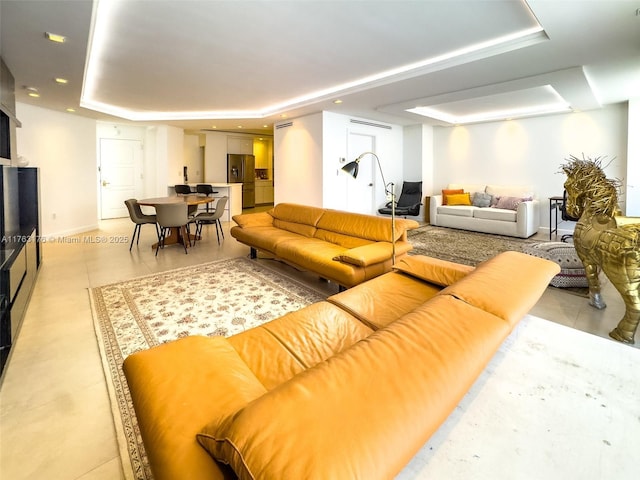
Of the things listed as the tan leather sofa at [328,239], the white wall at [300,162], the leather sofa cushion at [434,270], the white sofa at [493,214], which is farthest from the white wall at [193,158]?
the leather sofa cushion at [434,270]

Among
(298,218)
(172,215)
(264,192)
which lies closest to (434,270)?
(298,218)

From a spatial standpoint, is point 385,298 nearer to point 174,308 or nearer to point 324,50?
point 174,308

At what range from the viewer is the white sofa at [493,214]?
6.08m

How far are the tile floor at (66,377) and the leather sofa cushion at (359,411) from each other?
1.20 metres

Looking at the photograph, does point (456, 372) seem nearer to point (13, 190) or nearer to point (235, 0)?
point (235, 0)

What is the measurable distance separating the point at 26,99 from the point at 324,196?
5261 mm

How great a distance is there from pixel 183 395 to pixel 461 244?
5.44 m

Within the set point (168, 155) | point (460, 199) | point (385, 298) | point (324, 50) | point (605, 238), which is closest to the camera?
point (385, 298)

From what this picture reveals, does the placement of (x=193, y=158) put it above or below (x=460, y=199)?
above

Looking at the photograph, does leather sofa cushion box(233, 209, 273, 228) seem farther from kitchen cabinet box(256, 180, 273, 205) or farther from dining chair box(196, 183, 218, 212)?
kitchen cabinet box(256, 180, 273, 205)

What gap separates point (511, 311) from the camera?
1.17 meters

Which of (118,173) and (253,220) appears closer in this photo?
(253,220)

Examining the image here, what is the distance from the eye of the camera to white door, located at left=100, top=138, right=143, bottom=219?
8.28 metres

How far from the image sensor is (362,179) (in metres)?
7.70
